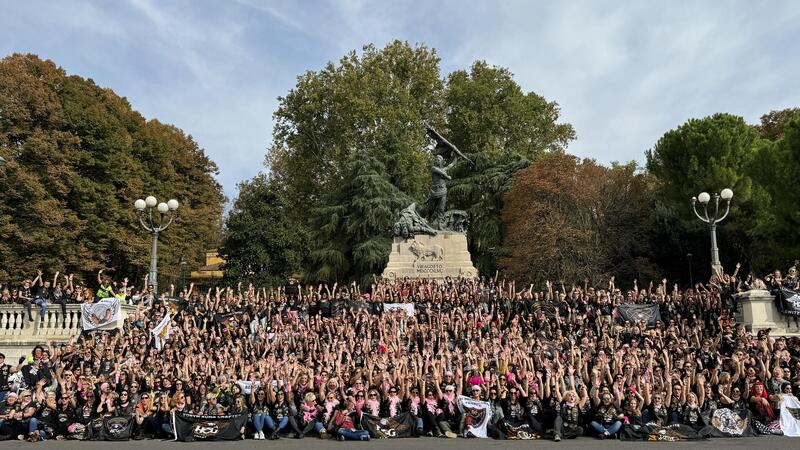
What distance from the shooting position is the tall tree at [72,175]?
29.7 meters

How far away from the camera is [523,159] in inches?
1532

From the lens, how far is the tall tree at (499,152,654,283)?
32.6 metres

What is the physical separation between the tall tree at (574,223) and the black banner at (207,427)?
23.1 m

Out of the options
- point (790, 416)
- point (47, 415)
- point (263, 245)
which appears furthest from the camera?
point (263, 245)

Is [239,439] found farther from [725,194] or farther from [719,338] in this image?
[725,194]

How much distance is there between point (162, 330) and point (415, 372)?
7.99m

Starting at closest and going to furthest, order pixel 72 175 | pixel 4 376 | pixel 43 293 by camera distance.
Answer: pixel 4 376
pixel 43 293
pixel 72 175

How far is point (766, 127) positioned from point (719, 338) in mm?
32973

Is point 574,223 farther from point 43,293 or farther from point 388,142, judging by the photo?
point 43,293

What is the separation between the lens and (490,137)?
4416 centimetres

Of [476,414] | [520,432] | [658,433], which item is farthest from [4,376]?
[658,433]

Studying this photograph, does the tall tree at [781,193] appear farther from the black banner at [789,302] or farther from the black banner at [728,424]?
the black banner at [728,424]

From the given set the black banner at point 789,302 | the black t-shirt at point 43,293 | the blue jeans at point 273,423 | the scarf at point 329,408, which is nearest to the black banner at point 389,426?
the scarf at point 329,408

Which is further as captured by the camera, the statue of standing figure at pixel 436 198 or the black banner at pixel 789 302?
the statue of standing figure at pixel 436 198
